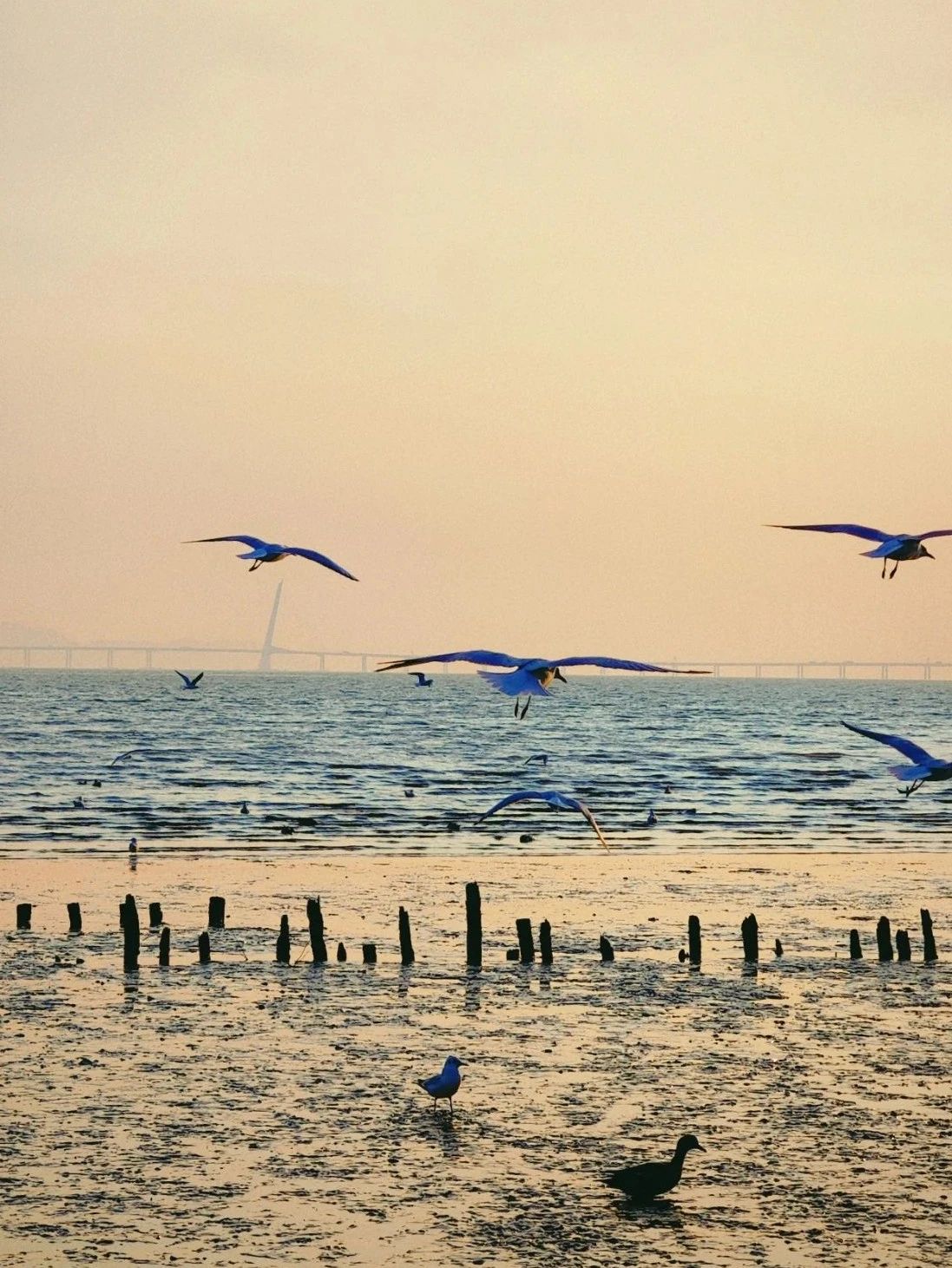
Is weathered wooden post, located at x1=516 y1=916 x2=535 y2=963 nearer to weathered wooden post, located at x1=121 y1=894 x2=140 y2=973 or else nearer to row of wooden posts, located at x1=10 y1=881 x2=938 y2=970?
row of wooden posts, located at x1=10 y1=881 x2=938 y2=970

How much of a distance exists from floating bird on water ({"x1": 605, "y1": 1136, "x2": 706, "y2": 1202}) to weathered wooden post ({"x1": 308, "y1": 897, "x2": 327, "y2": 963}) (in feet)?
38.0

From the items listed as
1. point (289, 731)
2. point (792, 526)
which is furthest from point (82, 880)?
point (289, 731)

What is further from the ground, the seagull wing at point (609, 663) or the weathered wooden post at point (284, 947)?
the seagull wing at point (609, 663)

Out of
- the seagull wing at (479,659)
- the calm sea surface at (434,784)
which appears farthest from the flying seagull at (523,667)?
the calm sea surface at (434,784)

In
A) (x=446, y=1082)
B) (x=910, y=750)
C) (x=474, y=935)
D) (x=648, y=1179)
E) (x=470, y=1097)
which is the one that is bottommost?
(x=470, y=1097)

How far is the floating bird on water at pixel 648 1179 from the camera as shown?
1408cm

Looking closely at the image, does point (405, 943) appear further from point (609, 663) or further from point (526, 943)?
point (609, 663)

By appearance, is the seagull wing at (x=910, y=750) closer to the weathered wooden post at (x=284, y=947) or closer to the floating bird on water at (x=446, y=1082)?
the floating bird on water at (x=446, y=1082)

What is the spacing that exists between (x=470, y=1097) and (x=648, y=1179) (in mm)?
3720

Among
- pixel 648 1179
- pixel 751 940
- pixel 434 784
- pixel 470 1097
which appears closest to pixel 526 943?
pixel 751 940

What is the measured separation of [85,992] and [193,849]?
21381 millimetres

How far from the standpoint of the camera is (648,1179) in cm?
1409

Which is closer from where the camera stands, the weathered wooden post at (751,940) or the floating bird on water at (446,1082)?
the floating bird on water at (446,1082)

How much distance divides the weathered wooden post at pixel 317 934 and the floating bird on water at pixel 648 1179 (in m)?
11.6
